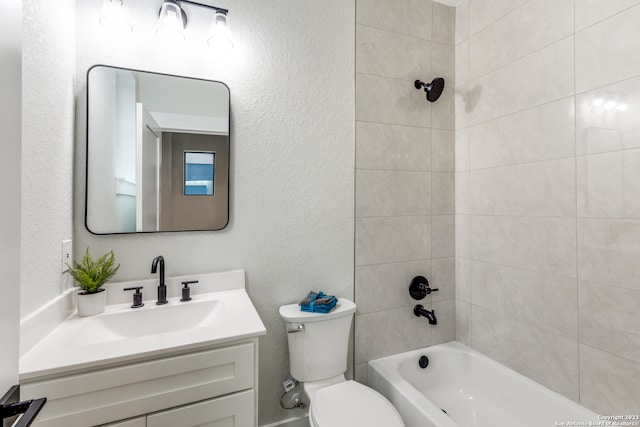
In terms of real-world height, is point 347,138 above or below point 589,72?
below

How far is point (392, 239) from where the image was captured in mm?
1866

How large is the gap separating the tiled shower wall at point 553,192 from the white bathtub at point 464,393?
0.07 meters

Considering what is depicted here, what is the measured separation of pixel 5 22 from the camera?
53cm

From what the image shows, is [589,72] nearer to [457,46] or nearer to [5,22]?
[457,46]

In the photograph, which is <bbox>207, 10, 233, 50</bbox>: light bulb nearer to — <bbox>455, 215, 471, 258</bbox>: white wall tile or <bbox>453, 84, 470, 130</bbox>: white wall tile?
<bbox>453, 84, 470, 130</bbox>: white wall tile

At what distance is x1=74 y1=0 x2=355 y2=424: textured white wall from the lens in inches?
56.2

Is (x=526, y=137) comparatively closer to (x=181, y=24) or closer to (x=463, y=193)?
(x=463, y=193)

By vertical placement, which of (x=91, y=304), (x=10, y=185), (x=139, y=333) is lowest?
(x=139, y=333)

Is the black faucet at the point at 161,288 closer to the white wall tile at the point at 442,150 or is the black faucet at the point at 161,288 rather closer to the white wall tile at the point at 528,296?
the white wall tile at the point at 442,150

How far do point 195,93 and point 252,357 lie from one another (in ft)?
3.96

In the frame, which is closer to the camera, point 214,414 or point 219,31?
point 214,414

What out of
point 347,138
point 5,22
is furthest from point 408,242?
point 5,22

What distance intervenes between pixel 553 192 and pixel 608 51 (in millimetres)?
624

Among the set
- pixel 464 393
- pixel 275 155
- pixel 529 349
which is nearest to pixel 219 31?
pixel 275 155
